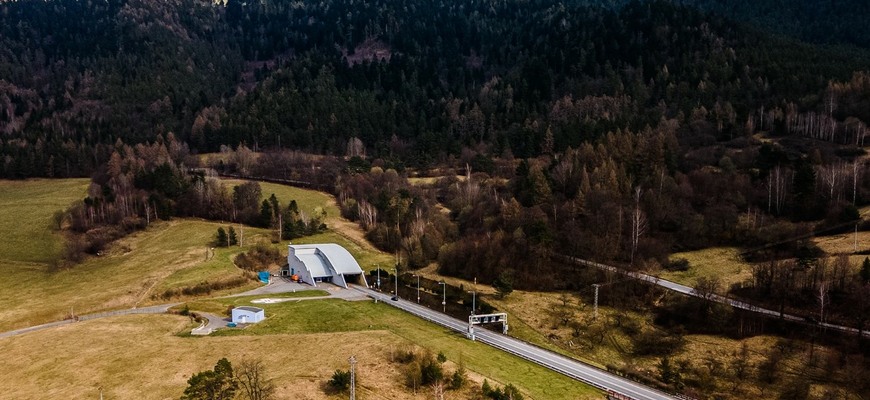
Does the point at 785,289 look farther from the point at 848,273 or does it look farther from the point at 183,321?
the point at 183,321

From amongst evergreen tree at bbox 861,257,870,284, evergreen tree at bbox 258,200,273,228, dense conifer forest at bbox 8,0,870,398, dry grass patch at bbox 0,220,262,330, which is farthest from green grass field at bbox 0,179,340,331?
evergreen tree at bbox 861,257,870,284

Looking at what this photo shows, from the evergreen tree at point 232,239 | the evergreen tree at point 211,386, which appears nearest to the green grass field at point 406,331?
the evergreen tree at point 211,386

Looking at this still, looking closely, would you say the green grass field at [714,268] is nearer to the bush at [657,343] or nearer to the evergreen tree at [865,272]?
the bush at [657,343]

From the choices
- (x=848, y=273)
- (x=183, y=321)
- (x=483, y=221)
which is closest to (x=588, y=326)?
(x=848, y=273)

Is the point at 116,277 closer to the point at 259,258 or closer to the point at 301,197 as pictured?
the point at 259,258

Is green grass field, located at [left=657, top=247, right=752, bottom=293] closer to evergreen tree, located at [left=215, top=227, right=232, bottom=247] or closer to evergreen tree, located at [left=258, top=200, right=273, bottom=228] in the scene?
evergreen tree, located at [left=215, top=227, right=232, bottom=247]

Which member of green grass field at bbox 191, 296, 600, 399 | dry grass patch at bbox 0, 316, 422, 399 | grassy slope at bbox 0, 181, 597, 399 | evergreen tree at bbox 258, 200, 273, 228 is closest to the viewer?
dry grass patch at bbox 0, 316, 422, 399

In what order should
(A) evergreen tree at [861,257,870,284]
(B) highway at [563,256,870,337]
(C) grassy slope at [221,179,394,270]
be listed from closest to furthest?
(B) highway at [563,256,870,337] < (A) evergreen tree at [861,257,870,284] < (C) grassy slope at [221,179,394,270]
